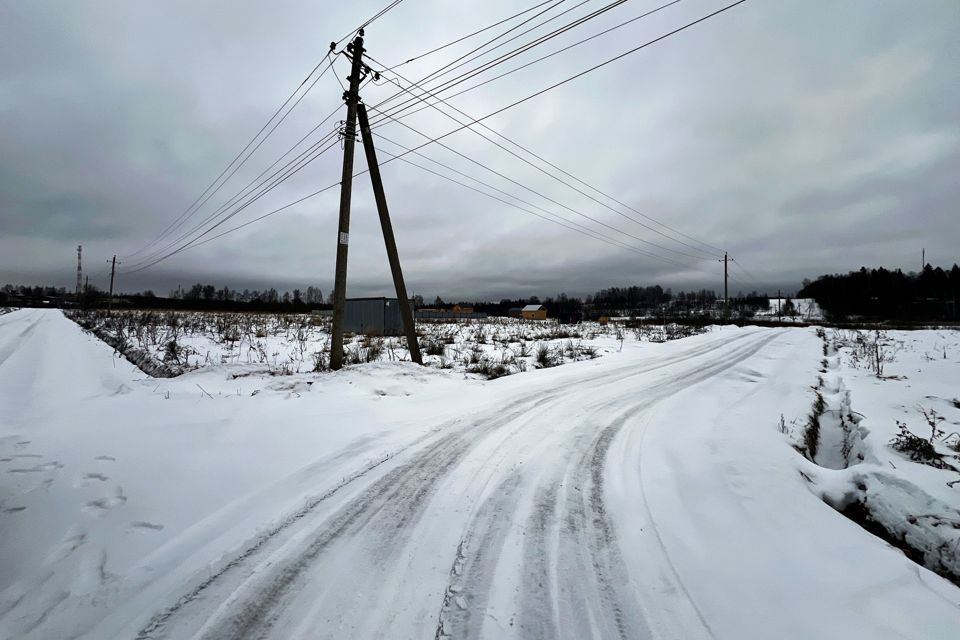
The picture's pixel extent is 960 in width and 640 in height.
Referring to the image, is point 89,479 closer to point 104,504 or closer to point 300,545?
point 104,504

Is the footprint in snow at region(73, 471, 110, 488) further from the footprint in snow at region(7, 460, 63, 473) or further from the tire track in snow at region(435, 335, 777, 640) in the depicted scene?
the tire track in snow at region(435, 335, 777, 640)

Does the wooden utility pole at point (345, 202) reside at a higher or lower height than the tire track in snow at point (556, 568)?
higher

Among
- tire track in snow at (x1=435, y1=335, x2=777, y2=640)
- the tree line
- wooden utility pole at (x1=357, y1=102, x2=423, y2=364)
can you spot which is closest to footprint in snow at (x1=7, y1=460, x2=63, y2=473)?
tire track in snow at (x1=435, y1=335, x2=777, y2=640)

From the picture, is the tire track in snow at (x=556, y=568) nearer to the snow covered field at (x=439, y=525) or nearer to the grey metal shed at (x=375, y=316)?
the snow covered field at (x=439, y=525)

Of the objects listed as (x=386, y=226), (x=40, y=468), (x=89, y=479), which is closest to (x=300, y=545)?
(x=89, y=479)

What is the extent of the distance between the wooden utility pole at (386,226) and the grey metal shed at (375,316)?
13.2m

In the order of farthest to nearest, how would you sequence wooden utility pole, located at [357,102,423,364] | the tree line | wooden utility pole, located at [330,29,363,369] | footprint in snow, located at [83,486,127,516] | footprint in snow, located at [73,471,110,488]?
the tree line, wooden utility pole, located at [357,102,423,364], wooden utility pole, located at [330,29,363,369], footprint in snow, located at [73,471,110,488], footprint in snow, located at [83,486,127,516]

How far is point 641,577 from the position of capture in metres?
2.13

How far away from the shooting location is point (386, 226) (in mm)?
9477

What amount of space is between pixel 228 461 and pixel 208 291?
132733 millimetres

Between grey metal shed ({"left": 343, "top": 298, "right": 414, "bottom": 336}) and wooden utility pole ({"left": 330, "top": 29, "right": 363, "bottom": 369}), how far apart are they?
14.1 m

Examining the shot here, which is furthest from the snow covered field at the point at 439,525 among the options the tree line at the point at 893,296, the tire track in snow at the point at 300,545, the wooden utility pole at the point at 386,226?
the tree line at the point at 893,296

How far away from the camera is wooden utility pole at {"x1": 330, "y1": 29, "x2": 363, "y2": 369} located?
27.5 ft

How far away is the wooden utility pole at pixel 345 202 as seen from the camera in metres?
8.39
